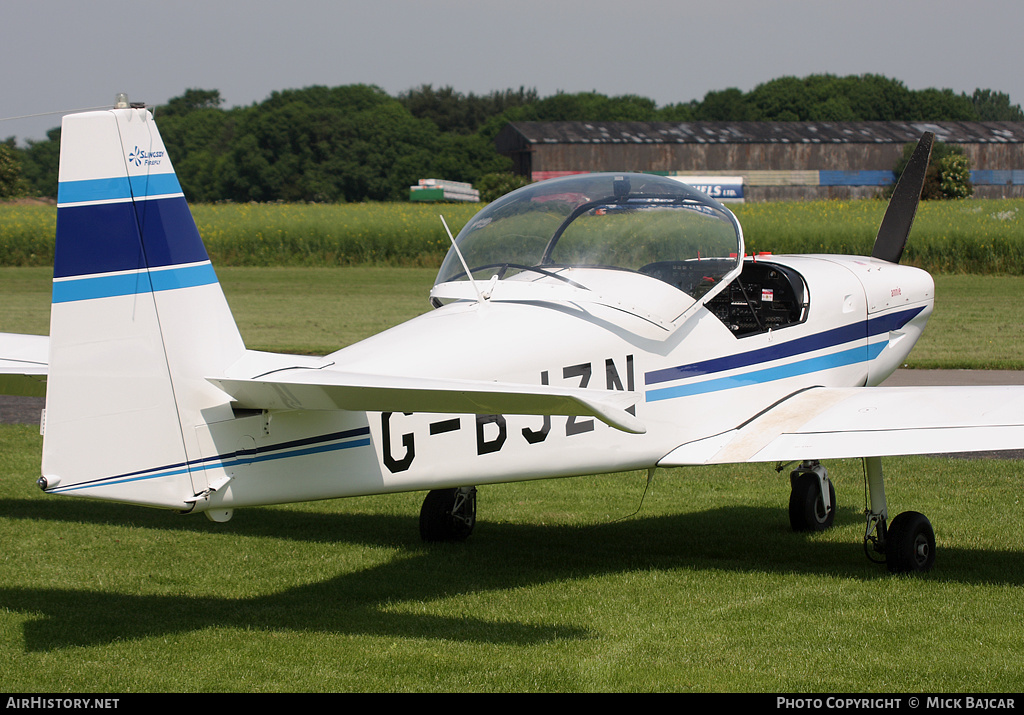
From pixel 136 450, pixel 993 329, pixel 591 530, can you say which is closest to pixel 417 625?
pixel 136 450

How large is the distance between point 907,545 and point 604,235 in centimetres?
258

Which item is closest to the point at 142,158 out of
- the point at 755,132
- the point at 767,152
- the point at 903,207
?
the point at 903,207

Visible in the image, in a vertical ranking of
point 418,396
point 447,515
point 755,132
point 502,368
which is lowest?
point 447,515

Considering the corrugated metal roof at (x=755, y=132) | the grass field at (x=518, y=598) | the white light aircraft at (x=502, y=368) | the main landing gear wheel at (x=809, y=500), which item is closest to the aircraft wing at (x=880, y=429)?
the white light aircraft at (x=502, y=368)

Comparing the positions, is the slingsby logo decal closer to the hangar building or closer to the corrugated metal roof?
the hangar building

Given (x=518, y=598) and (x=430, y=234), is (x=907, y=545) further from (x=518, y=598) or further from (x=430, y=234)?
(x=430, y=234)

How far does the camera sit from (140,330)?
4.61m

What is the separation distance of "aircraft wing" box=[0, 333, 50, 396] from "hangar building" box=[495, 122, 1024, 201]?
6556cm

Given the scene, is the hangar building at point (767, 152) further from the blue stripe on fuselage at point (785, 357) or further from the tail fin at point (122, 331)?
the tail fin at point (122, 331)

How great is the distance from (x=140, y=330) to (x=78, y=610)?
197 centimetres

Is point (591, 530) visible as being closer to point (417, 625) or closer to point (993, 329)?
point (417, 625)

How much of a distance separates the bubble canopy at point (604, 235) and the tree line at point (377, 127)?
5125 centimetres

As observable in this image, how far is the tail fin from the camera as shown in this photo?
445 cm

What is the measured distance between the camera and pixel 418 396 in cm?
422
